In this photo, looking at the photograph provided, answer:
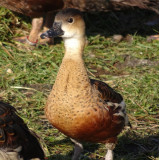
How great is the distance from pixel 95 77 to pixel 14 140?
266 centimetres

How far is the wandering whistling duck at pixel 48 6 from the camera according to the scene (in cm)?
617

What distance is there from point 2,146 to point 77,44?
1.10 m

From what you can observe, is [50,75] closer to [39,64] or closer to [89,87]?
[39,64]

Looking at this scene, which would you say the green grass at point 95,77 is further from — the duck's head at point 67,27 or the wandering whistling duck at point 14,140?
the duck's head at point 67,27

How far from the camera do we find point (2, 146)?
10.4 ft

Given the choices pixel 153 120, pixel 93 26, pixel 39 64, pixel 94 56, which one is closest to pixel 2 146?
pixel 153 120

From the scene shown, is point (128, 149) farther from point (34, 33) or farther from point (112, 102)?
point (34, 33)

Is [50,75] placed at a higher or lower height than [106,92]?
lower

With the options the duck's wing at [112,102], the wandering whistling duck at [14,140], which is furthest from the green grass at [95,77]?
the wandering whistling duck at [14,140]

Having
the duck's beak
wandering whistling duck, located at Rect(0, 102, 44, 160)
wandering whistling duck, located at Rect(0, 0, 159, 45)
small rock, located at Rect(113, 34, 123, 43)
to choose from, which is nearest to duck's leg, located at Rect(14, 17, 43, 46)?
wandering whistling duck, located at Rect(0, 0, 159, 45)

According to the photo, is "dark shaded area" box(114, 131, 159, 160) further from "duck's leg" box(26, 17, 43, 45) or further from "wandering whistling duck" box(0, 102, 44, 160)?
"duck's leg" box(26, 17, 43, 45)

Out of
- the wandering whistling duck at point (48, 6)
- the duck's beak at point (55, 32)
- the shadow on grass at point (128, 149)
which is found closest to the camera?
the duck's beak at point (55, 32)

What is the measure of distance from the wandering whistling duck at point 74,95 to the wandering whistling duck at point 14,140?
1.19 ft

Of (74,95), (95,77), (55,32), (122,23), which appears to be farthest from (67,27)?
(122,23)
